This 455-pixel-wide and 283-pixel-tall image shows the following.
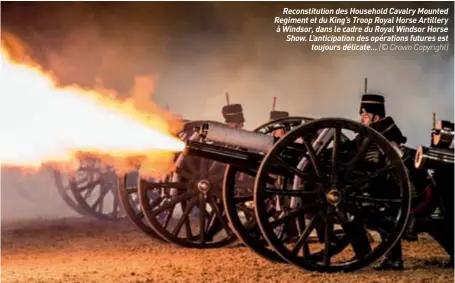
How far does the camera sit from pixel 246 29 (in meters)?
11.1

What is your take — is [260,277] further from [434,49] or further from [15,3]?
[15,3]

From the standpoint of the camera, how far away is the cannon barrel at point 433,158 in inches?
199

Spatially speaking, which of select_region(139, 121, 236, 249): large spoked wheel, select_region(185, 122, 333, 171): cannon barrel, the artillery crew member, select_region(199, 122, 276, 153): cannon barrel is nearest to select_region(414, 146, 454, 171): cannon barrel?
select_region(185, 122, 333, 171): cannon barrel

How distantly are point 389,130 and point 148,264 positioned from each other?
301 centimetres

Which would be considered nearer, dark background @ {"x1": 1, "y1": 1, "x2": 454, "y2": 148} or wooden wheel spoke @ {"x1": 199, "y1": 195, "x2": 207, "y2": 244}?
wooden wheel spoke @ {"x1": 199, "y1": 195, "x2": 207, "y2": 244}

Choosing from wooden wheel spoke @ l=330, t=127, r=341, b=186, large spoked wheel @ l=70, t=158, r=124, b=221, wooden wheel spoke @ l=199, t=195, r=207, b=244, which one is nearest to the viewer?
wooden wheel spoke @ l=330, t=127, r=341, b=186

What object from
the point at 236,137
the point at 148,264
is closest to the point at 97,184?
the point at 148,264

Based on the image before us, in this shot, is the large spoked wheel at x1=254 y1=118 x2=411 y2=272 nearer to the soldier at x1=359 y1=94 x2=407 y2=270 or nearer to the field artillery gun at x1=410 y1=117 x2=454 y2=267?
the soldier at x1=359 y1=94 x2=407 y2=270

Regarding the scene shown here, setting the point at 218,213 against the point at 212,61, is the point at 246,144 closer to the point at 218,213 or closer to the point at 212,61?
the point at 218,213

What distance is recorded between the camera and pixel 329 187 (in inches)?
203

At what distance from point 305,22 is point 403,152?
3.08 meters

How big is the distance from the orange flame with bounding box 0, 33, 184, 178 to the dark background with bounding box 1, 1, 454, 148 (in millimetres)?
4355

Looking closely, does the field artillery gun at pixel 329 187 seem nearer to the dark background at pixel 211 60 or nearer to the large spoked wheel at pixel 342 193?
the large spoked wheel at pixel 342 193

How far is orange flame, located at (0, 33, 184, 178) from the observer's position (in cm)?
654
